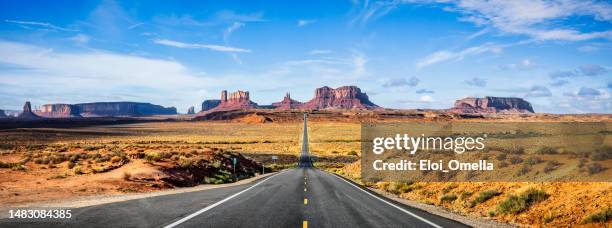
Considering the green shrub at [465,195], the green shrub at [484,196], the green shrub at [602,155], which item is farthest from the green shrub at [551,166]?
the green shrub at [484,196]

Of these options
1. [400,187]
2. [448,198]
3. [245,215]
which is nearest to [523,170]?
[448,198]

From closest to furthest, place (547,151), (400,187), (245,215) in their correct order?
1. (245,215)
2. (400,187)
3. (547,151)

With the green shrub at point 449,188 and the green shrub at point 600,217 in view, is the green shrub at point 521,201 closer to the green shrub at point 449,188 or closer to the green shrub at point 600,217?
the green shrub at point 600,217

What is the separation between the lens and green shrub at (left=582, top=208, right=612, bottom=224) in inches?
429

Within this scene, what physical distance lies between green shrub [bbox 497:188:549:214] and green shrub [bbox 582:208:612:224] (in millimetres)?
2658

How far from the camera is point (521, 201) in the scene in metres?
14.0

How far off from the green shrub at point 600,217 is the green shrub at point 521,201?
266cm

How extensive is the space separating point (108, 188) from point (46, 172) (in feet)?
35.8

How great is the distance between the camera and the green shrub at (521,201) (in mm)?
13883

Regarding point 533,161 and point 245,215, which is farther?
point 533,161

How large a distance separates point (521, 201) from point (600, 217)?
3055 mm

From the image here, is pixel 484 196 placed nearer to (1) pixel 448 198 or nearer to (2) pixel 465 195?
(2) pixel 465 195

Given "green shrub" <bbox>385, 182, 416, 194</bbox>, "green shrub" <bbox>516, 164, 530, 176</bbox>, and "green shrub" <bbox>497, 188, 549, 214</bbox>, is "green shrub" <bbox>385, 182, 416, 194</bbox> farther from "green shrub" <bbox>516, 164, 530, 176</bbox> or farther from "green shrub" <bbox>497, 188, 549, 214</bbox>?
"green shrub" <bbox>497, 188, 549, 214</bbox>

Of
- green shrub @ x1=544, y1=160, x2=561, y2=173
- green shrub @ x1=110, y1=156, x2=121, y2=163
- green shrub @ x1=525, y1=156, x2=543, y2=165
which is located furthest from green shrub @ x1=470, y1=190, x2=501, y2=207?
green shrub @ x1=110, y1=156, x2=121, y2=163
